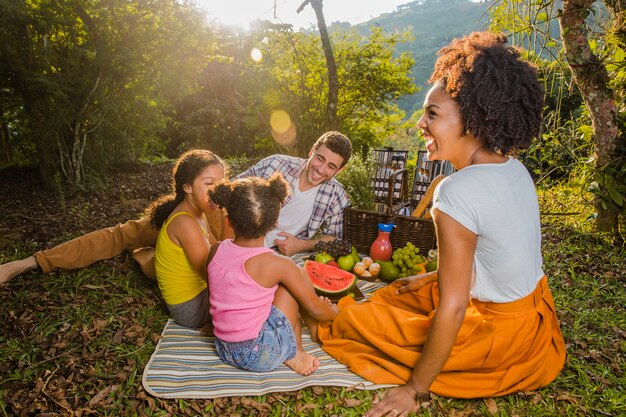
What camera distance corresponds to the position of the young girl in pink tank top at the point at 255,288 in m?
2.28

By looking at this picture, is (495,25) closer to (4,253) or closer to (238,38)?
(4,253)

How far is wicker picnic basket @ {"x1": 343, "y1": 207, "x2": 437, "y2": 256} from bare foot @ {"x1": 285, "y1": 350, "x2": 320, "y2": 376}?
80.9 inches

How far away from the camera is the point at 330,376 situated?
2.44 metres

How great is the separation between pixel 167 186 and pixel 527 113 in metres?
7.13

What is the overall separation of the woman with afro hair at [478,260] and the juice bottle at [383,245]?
1.66 metres

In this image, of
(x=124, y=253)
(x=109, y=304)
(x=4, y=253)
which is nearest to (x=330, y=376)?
(x=109, y=304)

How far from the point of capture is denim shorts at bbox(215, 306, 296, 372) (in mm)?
2389

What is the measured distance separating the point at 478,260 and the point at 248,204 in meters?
1.37

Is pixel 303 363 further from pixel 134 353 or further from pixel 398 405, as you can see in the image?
pixel 134 353

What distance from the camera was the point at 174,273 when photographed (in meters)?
2.88

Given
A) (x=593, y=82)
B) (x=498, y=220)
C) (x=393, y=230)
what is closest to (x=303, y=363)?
(x=498, y=220)

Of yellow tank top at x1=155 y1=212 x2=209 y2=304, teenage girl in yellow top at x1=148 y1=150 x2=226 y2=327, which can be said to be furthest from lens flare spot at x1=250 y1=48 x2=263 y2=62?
yellow tank top at x1=155 y1=212 x2=209 y2=304

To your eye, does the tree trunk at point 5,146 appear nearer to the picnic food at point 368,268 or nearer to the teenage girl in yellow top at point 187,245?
the teenage girl in yellow top at point 187,245

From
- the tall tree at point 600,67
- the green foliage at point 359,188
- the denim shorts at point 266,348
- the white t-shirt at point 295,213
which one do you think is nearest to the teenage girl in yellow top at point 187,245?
the denim shorts at point 266,348
